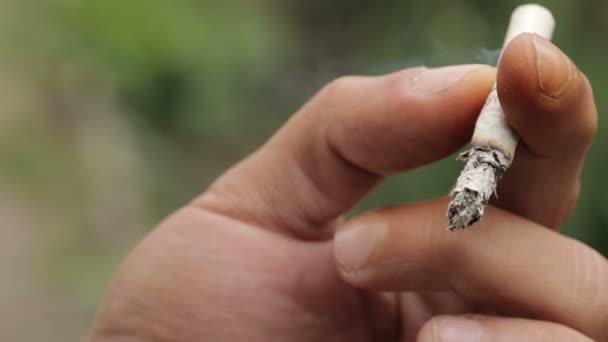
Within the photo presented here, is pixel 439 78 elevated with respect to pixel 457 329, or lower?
elevated

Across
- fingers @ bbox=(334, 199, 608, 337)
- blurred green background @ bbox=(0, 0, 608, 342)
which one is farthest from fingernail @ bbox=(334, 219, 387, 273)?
blurred green background @ bbox=(0, 0, 608, 342)

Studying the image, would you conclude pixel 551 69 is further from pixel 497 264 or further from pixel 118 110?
pixel 118 110

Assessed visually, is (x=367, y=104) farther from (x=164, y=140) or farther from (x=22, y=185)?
(x=22, y=185)

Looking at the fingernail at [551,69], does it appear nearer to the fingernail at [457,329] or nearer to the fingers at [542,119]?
the fingers at [542,119]

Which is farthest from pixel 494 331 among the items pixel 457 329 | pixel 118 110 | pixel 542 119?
pixel 118 110

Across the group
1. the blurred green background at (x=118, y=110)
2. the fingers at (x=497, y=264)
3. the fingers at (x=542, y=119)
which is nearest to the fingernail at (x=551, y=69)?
the fingers at (x=542, y=119)

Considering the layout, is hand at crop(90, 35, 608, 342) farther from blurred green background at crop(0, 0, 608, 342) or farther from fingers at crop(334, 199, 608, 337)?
blurred green background at crop(0, 0, 608, 342)

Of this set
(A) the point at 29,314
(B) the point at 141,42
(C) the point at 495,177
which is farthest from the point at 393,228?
(A) the point at 29,314
